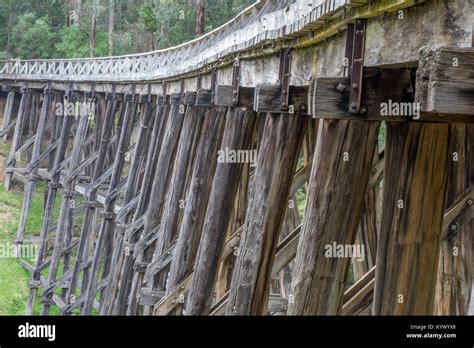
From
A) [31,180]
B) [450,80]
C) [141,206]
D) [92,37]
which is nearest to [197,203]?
[141,206]

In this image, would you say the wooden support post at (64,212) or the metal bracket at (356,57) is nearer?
the metal bracket at (356,57)

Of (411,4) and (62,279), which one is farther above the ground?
(411,4)

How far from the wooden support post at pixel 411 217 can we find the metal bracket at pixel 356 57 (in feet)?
0.65

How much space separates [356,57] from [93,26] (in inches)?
1079

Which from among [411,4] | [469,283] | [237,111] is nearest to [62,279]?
[237,111]

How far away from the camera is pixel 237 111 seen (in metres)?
6.22

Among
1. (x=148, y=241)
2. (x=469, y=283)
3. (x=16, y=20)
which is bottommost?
(x=148, y=241)

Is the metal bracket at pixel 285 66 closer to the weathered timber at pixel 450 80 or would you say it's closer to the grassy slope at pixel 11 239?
the weathered timber at pixel 450 80

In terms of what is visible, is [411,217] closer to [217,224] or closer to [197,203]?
[217,224]

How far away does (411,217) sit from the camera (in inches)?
135

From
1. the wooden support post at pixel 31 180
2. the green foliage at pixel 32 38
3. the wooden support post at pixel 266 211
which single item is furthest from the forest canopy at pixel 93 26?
the wooden support post at pixel 266 211

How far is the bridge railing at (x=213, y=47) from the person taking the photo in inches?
177
